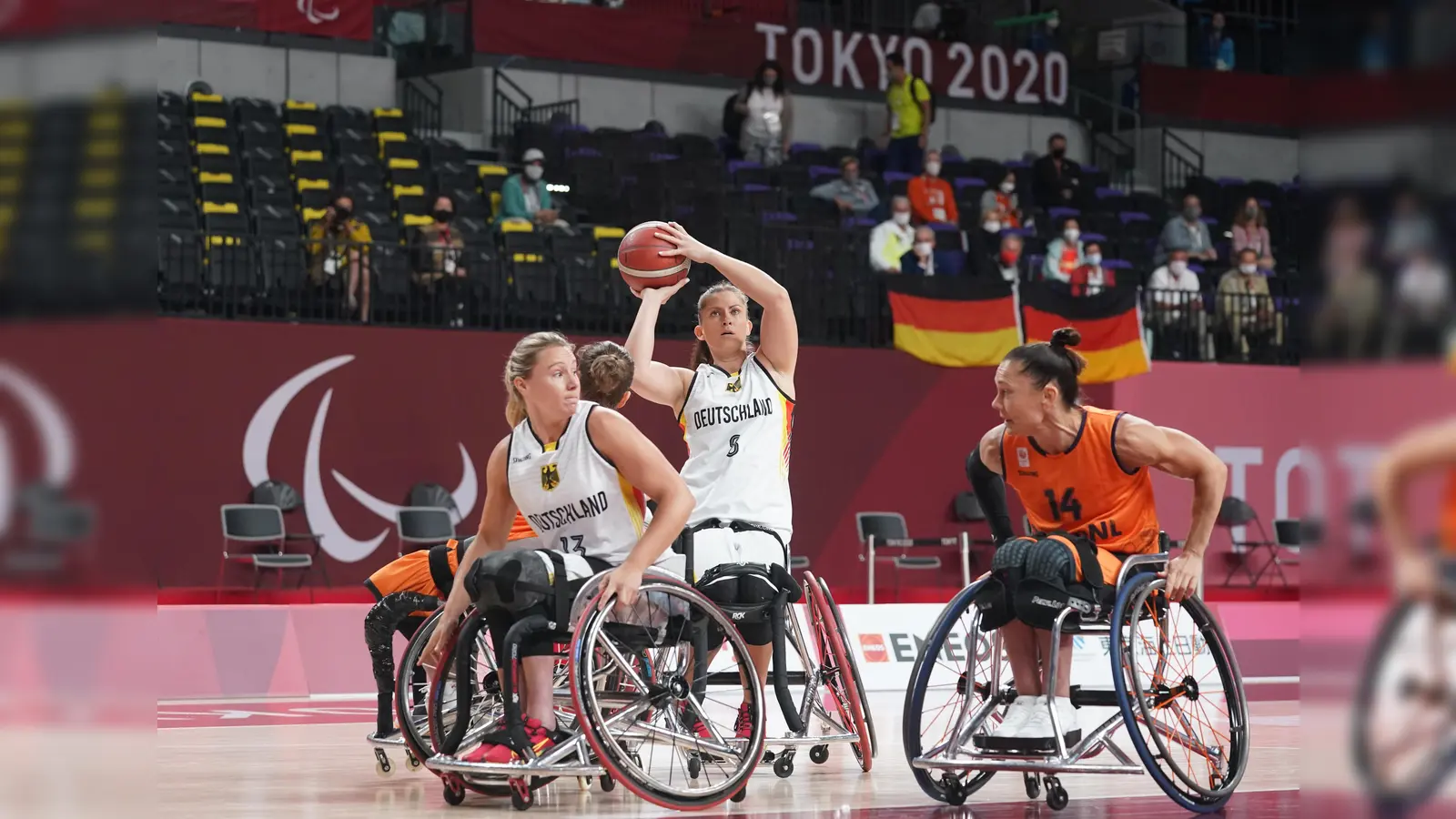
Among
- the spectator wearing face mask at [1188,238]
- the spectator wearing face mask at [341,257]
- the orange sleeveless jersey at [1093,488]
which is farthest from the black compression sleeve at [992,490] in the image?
the spectator wearing face mask at [1188,238]

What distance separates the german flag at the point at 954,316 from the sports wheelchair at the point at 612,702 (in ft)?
39.4

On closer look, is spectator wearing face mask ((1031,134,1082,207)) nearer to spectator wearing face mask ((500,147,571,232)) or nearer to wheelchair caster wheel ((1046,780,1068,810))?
spectator wearing face mask ((500,147,571,232))

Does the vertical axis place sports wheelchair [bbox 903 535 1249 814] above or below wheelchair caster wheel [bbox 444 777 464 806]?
above

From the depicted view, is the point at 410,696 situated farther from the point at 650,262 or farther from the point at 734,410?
the point at 650,262

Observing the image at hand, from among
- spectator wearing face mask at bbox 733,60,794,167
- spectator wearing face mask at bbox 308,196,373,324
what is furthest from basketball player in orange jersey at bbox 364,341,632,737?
spectator wearing face mask at bbox 733,60,794,167

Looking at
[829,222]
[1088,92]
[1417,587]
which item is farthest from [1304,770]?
[1088,92]

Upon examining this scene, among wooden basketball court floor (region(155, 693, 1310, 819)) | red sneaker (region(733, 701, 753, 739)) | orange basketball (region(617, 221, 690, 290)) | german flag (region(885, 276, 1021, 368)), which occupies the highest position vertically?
german flag (region(885, 276, 1021, 368))

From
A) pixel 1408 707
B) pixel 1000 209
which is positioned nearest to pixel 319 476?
pixel 1000 209

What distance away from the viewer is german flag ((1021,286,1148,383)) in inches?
696

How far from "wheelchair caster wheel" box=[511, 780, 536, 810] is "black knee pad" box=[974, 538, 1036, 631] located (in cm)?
156

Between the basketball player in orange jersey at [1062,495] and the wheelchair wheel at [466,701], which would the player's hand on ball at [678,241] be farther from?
the wheelchair wheel at [466,701]

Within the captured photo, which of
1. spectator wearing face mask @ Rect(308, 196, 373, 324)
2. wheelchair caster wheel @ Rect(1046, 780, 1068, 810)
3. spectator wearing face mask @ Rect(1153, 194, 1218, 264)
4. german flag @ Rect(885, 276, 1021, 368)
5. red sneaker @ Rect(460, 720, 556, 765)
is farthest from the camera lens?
spectator wearing face mask @ Rect(1153, 194, 1218, 264)

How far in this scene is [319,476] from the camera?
15.6m

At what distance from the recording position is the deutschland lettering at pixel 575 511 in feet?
18.8
